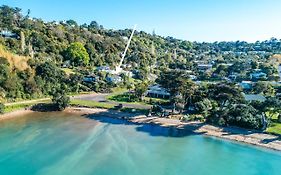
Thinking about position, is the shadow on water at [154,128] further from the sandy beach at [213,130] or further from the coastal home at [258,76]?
the coastal home at [258,76]

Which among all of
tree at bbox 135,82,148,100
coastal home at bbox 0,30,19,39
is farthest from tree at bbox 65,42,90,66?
tree at bbox 135,82,148,100

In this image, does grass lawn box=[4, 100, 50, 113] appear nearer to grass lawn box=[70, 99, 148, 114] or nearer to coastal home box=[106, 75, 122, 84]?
grass lawn box=[70, 99, 148, 114]

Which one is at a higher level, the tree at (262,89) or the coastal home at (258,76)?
the coastal home at (258,76)

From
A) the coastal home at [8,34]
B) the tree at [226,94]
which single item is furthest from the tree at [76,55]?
the tree at [226,94]

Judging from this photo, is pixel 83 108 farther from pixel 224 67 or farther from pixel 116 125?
pixel 224 67

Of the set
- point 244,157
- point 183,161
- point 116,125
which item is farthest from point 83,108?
point 244,157

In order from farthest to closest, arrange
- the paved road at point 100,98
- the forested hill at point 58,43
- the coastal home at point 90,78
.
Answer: the forested hill at point 58,43 < the coastal home at point 90,78 < the paved road at point 100,98
